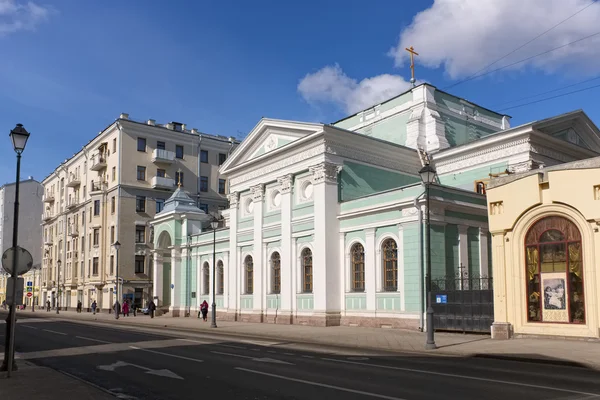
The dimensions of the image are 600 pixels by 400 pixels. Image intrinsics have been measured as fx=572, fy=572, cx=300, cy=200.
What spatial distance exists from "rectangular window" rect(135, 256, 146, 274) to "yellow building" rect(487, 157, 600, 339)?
1729 inches

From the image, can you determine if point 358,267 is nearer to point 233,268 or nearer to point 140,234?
point 233,268

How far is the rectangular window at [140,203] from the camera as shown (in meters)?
59.2

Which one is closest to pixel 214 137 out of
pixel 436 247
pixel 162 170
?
pixel 162 170

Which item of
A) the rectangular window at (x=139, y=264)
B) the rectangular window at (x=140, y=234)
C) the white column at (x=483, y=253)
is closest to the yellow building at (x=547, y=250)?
the white column at (x=483, y=253)

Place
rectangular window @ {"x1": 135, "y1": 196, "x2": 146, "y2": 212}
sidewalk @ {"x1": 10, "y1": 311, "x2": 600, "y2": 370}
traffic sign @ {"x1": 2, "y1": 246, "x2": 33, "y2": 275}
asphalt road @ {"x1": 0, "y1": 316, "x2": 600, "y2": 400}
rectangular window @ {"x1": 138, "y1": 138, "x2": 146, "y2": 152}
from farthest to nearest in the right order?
rectangular window @ {"x1": 138, "y1": 138, "x2": 146, "y2": 152}
rectangular window @ {"x1": 135, "y1": 196, "x2": 146, "y2": 212}
sidewalk @ {"x1": 10, "y1": 311, "x2": 600, "y2": 370}
traffic sign @ {"x1": 2, "y1": 246, "x2": 33, "y2": 275}
asphalt road @ {"x1": 0, "y1": 316, "x2": 600, "y2": 400}

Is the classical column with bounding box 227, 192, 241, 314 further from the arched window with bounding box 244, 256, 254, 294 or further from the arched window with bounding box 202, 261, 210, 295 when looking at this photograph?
the arched window with bounding box 202, 261, 210, 295

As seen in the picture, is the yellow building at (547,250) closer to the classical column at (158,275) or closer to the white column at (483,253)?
the white column at (483,253)

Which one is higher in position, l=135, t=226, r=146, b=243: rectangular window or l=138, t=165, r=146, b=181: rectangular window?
l=138, t=165, r=146, b=181: rectangular window

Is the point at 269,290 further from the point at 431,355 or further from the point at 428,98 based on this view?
the point at 431,355

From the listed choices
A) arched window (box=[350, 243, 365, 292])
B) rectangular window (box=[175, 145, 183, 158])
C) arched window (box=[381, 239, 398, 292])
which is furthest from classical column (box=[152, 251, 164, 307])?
arched window (box=[381, 239, 398, 292])

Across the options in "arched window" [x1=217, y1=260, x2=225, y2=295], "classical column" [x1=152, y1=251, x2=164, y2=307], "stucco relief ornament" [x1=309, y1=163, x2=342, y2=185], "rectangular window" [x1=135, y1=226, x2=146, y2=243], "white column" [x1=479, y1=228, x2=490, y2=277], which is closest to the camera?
"white column" [x1=479, y1=228, x2=490, y2=277]

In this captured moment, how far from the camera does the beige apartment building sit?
191 ft

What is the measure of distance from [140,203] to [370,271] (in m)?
36.9

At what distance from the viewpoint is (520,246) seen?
20.6 m
